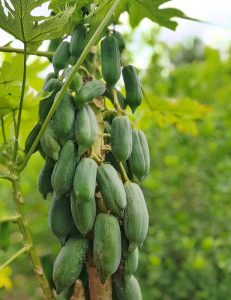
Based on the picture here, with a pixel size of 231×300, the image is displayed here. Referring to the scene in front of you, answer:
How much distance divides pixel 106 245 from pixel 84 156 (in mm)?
149

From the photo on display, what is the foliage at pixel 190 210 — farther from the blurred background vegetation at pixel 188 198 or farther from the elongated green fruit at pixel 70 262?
the elongated green fruit at pixel 70 262

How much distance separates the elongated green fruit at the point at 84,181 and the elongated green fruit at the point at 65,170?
0.6 inches

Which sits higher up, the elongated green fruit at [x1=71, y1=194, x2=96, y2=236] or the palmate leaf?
the palmate leaf

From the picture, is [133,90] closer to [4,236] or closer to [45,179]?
[45,179]

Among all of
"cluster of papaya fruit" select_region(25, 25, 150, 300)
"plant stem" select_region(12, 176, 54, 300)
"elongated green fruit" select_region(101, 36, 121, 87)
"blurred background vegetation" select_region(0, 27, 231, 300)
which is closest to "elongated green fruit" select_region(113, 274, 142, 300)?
"cluster of papaya fruit" select_region(25, 25, 150, 300)

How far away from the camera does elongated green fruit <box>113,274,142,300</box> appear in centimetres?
99

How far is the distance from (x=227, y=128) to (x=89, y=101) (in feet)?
8.61

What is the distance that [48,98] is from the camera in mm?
980

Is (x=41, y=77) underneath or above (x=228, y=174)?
above

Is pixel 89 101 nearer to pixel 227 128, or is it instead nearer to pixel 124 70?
pixel 124 70

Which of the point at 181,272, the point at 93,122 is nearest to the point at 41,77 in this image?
the point at 93,122

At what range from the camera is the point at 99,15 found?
3.15 ft

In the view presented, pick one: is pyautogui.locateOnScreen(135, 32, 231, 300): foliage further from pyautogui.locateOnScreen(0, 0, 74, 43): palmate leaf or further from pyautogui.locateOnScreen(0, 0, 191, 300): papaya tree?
pyautogui.locateOnScreen(0, 0, 74, 43): palmate leaf

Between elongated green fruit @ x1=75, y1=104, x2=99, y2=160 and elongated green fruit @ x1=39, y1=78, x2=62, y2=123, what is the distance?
59 millimetres
